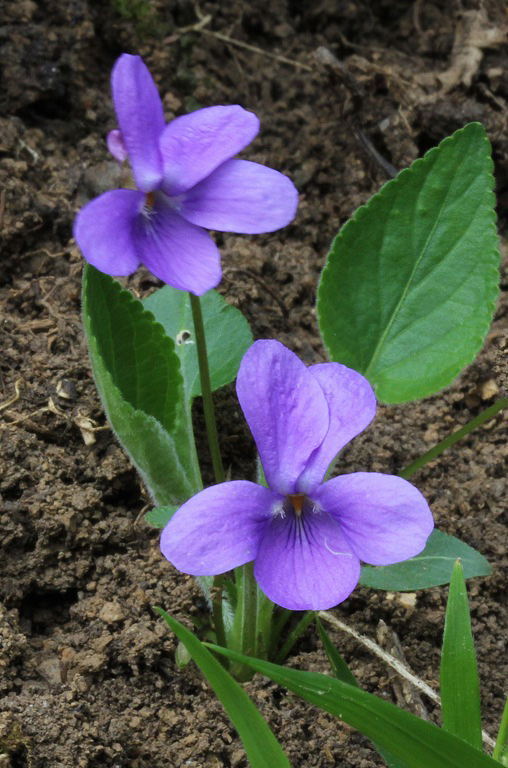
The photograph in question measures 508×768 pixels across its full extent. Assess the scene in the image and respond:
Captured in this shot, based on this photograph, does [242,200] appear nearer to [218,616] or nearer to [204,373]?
[204,373]

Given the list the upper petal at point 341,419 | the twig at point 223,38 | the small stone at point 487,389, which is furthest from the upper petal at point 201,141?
the twig at point 223,38

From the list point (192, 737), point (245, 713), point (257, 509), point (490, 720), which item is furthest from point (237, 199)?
point (490, 720)

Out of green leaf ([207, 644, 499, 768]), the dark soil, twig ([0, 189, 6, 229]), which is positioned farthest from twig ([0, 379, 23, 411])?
green leaf ([207, 644, 499, 768])

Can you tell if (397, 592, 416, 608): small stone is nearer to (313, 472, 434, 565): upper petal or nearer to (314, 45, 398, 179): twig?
(313, 472, 434, 565): upper petal

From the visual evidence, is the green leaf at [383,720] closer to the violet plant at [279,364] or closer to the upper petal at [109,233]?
the violet plant at [279,364]

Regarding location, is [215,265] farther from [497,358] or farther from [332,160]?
[332,160]

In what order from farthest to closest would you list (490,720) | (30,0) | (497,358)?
1. (30,0)
2. (490,720)
3. (497,358)

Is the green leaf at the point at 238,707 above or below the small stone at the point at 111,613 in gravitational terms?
above
